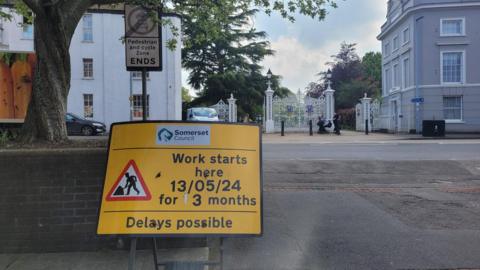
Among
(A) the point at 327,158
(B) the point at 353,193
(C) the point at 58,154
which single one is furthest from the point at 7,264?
(A) the point at 327,158

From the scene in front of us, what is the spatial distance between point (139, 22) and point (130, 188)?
4.10 metres

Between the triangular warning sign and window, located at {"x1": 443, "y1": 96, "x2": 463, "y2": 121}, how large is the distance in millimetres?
32333

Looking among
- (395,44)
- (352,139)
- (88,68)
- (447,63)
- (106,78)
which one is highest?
(395,44)


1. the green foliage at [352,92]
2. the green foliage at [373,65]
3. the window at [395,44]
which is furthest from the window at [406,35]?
the green foliage at [373,65]

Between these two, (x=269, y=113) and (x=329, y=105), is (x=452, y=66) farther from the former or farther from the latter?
(x=269, y=113)

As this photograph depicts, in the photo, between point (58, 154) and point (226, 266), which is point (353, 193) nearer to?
point (226, 266)

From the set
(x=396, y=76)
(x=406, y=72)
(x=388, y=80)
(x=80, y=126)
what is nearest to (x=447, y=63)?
(x=406, y=72)

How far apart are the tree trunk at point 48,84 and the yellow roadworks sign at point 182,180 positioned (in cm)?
251

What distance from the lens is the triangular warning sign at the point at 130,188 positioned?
4051mm

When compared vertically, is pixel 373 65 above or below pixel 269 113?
above

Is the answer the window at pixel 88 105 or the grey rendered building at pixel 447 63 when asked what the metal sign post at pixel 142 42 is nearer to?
the grey rendered building at pixel 447 63

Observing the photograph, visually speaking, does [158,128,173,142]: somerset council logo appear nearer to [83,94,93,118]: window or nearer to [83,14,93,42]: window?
[83,94,93,118]: window

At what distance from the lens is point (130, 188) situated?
4.07m

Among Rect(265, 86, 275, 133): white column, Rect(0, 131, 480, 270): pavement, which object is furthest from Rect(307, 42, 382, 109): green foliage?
Rect(0, 131, 480, 270): pavement
